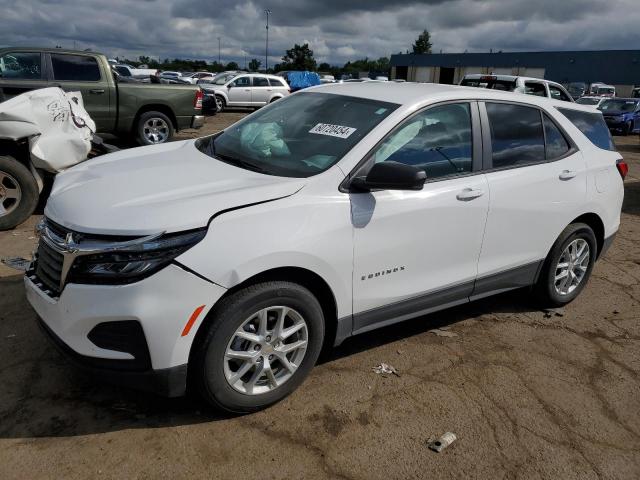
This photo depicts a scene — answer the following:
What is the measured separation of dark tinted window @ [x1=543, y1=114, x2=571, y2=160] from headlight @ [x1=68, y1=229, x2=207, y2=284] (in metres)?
2.90

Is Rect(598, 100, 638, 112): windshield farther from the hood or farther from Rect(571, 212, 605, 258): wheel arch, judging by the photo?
the hood

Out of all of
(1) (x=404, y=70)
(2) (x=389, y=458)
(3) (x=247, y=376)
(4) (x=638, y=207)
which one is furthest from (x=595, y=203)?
(1) (x=404, y=70)

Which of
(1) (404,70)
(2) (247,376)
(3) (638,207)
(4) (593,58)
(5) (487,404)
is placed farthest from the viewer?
(1) (404,70)

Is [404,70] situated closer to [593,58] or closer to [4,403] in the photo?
[593,58]

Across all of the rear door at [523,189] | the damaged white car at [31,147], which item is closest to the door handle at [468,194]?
the rear door at [523,189]

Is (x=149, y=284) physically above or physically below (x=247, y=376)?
above

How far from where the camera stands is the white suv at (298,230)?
2.42m

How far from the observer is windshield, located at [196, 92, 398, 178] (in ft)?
10.1

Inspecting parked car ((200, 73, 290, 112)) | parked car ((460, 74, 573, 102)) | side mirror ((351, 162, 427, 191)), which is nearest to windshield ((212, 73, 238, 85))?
parked car ((200, 73, 290, 112))

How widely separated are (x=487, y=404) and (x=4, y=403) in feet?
8.85

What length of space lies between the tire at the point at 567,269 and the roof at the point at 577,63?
2104 inches

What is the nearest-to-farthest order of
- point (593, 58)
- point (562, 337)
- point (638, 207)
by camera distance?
point (562, 337) → point (638, 207) → point (593, 58)

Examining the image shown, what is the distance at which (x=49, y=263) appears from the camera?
266cm

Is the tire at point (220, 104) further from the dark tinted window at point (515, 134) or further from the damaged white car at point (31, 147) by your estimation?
the dark tinted window at point (515, 134)
